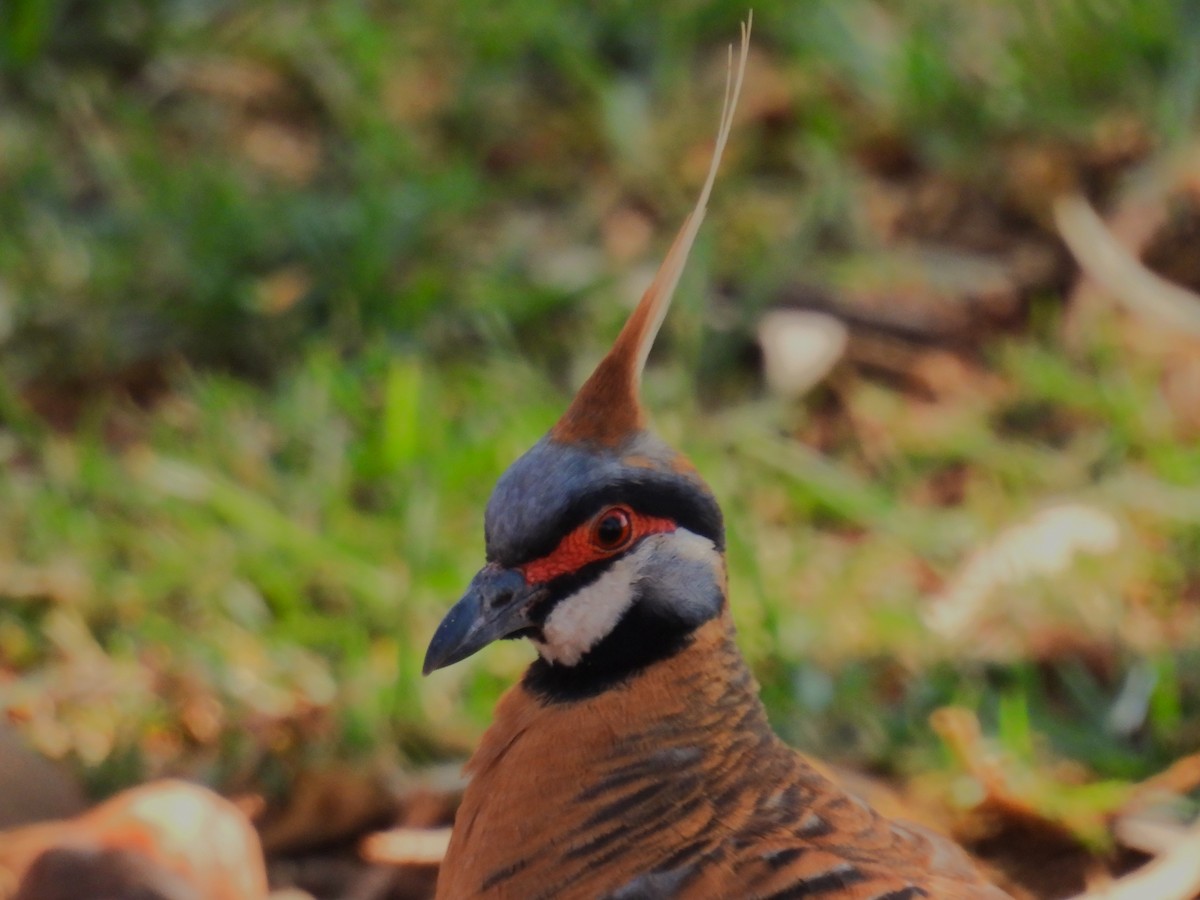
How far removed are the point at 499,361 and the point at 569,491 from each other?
193 centimetres

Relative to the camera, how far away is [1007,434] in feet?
13.9

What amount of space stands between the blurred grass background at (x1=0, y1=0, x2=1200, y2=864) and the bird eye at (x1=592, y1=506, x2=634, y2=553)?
0.99 metres

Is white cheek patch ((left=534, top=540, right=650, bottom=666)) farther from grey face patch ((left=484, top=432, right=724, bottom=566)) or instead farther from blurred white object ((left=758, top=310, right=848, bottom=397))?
blurred white object ((left=758, top=310, right=848, bottom=397))

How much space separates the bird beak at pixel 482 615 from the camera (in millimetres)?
2406

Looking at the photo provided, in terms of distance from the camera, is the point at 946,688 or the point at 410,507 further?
the point at 410,507

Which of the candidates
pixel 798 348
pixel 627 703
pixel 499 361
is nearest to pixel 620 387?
pixel 627 703

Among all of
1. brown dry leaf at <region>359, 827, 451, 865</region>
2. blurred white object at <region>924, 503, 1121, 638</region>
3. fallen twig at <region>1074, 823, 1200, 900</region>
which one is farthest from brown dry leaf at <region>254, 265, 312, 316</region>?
fallen twig at <region>1074, 823, 1200, 900</region>

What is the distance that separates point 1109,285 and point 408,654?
89.6 inches

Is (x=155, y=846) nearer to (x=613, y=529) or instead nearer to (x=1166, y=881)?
(x=613, y=529)

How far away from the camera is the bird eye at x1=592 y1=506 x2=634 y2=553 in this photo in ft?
7.93

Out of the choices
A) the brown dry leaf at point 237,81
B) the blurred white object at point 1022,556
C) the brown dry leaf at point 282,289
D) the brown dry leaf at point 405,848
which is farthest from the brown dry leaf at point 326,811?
the brown dry leaf at point 237,81

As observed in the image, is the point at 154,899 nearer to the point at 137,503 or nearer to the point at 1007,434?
the point at 137,503

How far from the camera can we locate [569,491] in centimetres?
237

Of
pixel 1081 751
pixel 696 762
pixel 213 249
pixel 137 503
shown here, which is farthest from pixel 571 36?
pixel 696 762
